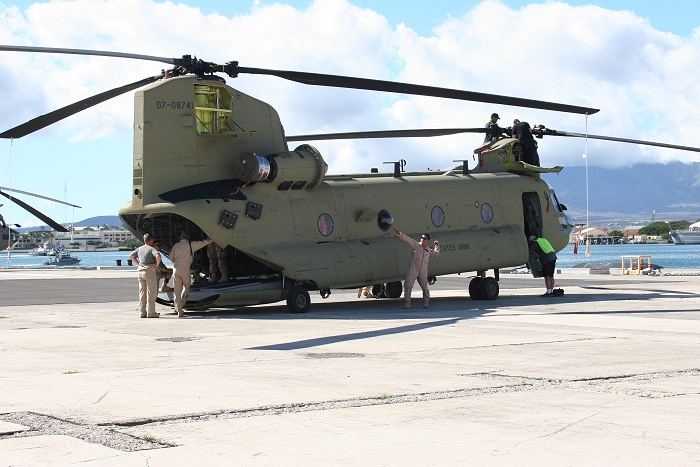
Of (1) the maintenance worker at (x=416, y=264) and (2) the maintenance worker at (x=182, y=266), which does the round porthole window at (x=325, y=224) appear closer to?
(1) the maintenance worker at (x=416, y=264)

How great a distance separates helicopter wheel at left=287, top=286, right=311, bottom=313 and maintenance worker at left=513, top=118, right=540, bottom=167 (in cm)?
868

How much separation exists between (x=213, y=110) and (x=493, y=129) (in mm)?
8937

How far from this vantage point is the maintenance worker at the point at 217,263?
18.8m

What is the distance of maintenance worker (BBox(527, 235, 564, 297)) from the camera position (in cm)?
2222

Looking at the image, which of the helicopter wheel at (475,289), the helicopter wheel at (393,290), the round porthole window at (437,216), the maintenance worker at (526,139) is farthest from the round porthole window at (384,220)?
the maintenance worker at (526,139)

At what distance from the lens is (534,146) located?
24078mm

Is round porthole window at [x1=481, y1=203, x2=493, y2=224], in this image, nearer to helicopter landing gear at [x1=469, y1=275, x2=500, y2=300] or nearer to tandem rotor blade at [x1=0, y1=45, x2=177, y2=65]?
helicopter landing gear at [x1=469, y1=275, x2=500, y2=300]

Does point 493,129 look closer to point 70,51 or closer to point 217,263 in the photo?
point 217,263

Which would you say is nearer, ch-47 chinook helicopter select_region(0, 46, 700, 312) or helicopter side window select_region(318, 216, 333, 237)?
ch-47 chinook helicopter select_region(0, 46, 700, 312)

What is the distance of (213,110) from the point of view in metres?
18.4

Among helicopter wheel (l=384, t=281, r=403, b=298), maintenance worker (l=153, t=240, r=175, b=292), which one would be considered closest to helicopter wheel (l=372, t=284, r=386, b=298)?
helicopter wheel (l=384, t=281, r=403, b=298)

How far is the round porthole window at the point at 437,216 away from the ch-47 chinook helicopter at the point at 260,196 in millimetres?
30

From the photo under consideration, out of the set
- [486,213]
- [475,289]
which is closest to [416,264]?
[475,289]

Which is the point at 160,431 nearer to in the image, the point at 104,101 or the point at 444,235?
the point at 104,101
